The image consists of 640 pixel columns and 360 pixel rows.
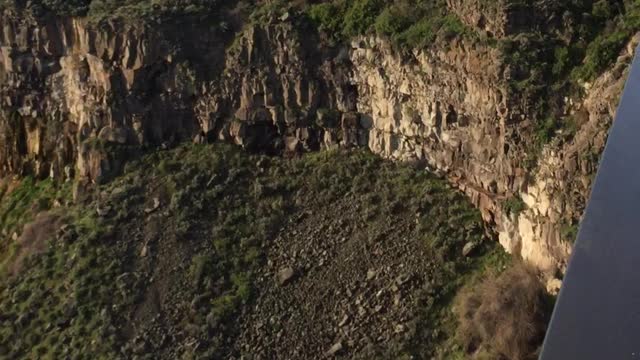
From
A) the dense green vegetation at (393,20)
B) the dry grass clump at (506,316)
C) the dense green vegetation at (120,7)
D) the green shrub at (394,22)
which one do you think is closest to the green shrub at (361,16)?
the dense green vegetation at (393,20)

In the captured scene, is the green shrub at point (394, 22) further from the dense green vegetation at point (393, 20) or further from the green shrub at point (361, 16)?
the green shrub at point (361, 16)

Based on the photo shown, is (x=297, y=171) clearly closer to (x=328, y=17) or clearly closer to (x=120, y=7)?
(x=328, y=17)

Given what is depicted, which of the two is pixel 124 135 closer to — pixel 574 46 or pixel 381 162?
pixel 381 162

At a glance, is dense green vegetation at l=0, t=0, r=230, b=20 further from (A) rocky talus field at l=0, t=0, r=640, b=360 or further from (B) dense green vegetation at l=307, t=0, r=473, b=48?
(B) dense green vegetation at l=307, t=0, r=473, b=48

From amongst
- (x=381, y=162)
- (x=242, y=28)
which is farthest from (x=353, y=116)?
(x=242, y=28)

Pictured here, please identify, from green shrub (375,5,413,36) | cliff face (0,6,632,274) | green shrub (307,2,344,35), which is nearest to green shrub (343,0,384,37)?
green shrub (307,2,344,35)
